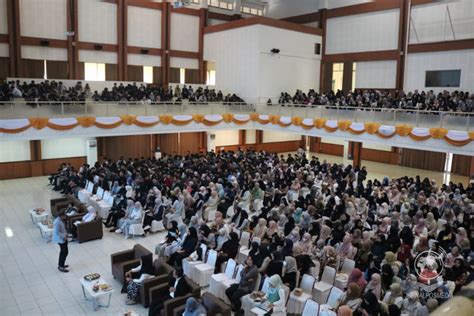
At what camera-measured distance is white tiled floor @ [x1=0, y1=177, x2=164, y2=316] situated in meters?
9.69

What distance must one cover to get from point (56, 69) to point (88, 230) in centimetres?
1884

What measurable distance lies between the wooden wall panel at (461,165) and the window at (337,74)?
11.2 m

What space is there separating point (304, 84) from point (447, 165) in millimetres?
12908

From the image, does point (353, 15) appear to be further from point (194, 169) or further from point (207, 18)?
point (194, 169)

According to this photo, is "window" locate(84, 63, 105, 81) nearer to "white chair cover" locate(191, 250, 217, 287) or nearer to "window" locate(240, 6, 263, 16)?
"window" locate(240, 6, 263, 16)

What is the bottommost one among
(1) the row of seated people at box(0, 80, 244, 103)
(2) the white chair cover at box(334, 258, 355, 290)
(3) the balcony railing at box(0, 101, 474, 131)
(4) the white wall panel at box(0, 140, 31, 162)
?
(2) the white chair cover at box(334, 258, 355, 290)

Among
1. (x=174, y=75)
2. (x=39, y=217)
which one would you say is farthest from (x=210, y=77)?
(x=39, y=217)

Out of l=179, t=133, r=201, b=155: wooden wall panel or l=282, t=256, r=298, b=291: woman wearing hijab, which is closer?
l=282, t=256, r=298, b=291: woman wearing hijab

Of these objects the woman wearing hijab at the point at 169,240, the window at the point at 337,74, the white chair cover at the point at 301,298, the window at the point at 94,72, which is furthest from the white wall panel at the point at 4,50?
the white chair cover at the point at 301,298

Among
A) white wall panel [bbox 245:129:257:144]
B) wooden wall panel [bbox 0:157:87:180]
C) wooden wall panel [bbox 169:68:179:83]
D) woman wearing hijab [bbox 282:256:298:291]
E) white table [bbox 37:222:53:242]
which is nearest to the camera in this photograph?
woman wearing hijab [bbox 282:256:298:291]

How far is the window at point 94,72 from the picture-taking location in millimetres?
29984

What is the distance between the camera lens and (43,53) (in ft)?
90.8

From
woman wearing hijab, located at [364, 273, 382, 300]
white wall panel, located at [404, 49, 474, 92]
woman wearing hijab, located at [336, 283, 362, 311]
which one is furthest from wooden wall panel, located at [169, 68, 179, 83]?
woman wearing hijab, located at [336, 283, 362, 311]

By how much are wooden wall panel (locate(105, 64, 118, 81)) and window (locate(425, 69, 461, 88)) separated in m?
23.2
